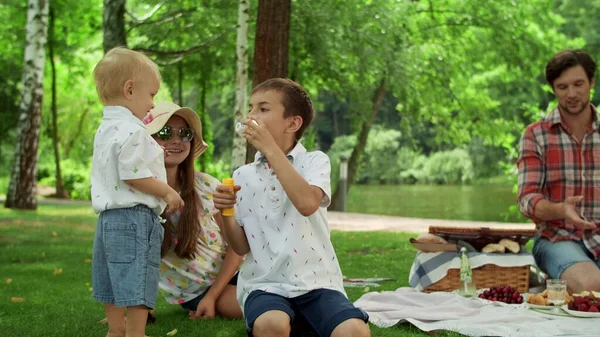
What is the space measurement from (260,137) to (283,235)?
0.49m

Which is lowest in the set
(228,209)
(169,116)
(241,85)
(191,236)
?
(191,236)

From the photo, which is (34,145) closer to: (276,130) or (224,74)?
(224,74)

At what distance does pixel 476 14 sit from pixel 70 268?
14.3 meters

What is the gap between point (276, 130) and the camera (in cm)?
376

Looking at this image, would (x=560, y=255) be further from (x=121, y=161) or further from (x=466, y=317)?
(x=121, y=161)

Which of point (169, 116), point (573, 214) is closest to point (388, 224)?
point (573, 214)

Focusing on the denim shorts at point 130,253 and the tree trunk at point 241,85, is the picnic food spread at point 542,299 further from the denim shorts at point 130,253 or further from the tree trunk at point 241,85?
the tree trunk at point 241,85

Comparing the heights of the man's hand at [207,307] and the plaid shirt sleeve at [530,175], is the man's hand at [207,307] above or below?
below

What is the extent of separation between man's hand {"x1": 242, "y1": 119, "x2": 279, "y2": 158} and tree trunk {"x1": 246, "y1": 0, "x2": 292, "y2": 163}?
4.04m

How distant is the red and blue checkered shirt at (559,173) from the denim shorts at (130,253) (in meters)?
2.99

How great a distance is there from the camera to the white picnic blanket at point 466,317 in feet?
15.0

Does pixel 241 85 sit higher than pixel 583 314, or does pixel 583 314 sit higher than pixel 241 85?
pixel 241 85

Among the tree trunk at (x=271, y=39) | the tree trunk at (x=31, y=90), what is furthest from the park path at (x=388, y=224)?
the tree trunk at (x=271, y=39)

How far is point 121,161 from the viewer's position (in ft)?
11.8
